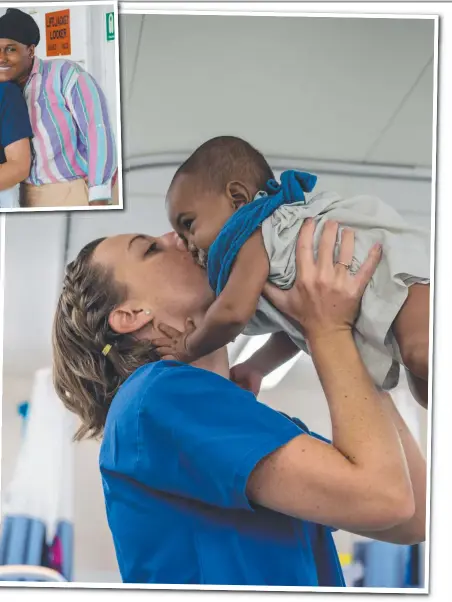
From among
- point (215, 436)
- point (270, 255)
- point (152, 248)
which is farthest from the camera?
point (152, 248)

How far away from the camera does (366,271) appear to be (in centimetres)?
118

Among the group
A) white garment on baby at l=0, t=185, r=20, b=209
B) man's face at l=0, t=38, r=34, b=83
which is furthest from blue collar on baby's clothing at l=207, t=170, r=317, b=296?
man's face at l=0, t=38, r=34, b=83

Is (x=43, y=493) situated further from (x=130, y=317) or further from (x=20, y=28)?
(x=20, y=28)

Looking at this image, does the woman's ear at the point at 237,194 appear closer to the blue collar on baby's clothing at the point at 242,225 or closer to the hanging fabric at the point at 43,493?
the blue collar on baby's clothing at the point at 242,225

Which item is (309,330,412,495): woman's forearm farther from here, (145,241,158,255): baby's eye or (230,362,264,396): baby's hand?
(145,241,158,255): baby's eye

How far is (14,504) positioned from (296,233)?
663 millimetres

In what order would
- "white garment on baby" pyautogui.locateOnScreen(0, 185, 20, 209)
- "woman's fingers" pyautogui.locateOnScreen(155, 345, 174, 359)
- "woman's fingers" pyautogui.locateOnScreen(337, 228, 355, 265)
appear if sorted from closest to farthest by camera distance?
"woman's fingers" pyautogui.locateOnScreen(337, 228, 355, 265) < "woman's fingers" pyautogui.locateOnScreen(155, 345, 174, 359) < "white garment on baby" pyautogui.locateOnScreen(0, 185, 20, 209)

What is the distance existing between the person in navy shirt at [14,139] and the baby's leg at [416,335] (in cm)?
72

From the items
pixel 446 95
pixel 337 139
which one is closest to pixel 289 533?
pixel 337 139

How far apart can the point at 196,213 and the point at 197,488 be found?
1.47 ft

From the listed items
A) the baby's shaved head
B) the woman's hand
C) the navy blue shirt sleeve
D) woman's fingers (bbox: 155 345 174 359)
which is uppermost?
the navy blue shirt sleeve

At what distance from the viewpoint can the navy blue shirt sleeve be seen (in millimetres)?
1401

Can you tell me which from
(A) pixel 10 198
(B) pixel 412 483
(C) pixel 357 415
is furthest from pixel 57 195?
(B) pixel 412 483

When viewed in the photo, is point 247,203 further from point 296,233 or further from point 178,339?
point 178,339
